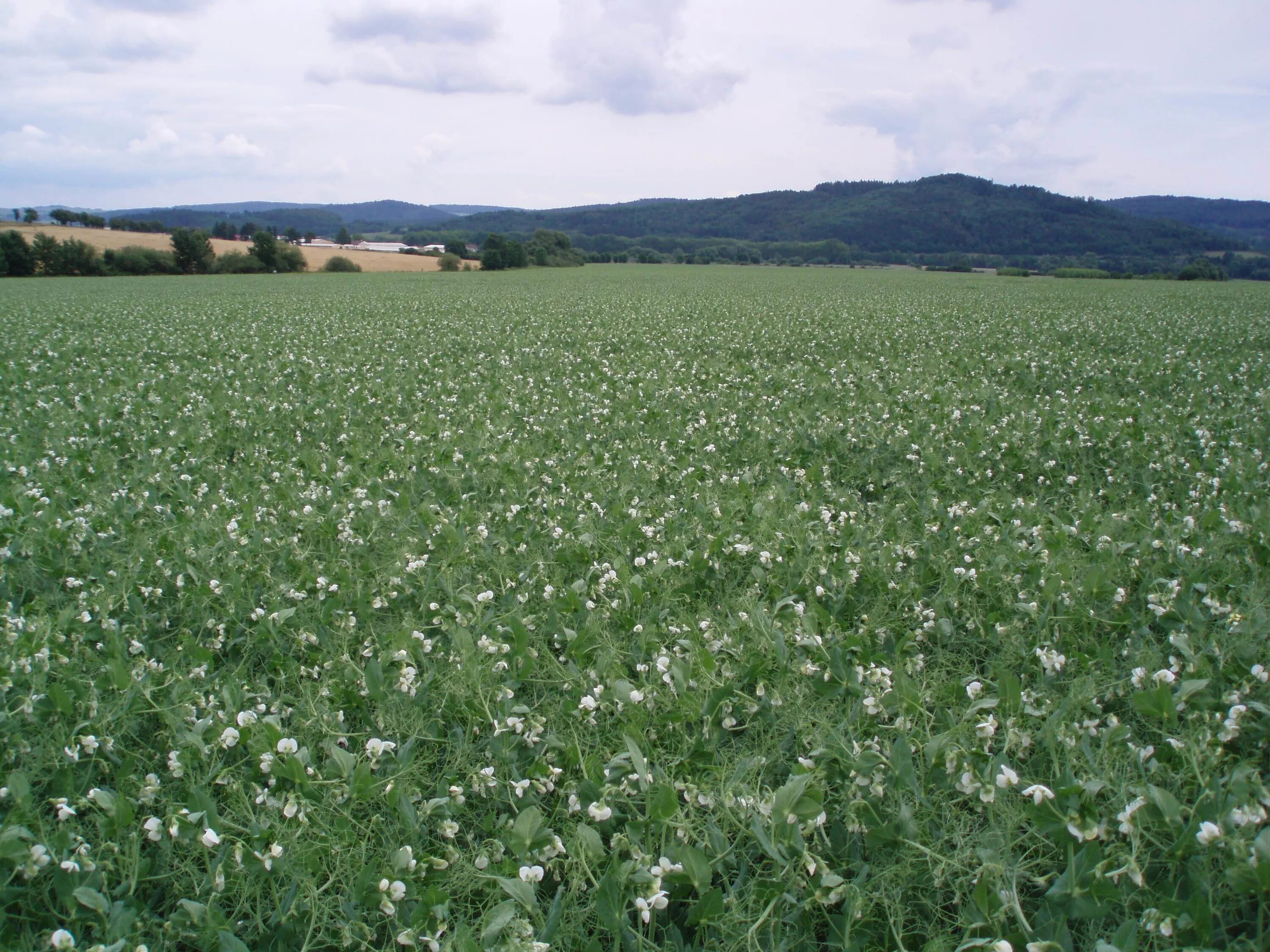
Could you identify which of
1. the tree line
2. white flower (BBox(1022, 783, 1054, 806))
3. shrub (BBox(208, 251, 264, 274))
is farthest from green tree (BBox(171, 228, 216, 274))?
white flower (BBox(1022, 783, 1054, 806))

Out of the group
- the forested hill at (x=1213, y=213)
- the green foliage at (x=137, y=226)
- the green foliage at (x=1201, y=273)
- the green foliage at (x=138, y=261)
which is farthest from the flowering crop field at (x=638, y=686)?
the forested hill at (x=1213, y=213)

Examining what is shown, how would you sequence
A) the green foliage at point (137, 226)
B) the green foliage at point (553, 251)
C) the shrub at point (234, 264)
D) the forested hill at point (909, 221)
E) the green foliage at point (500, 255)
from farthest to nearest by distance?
the forested hill at point (909, 221) < the green foliage at point (137, 226) < the green foliage at point (553, 251) < the green foliage at point (500, 255) < the shrub at point (234, 264)

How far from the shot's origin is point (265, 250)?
7319 centimetres

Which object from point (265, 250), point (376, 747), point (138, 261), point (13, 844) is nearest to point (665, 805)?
point (376, 747)

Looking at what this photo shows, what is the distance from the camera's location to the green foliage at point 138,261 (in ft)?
220

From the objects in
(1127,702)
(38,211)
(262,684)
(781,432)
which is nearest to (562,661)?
(262,684)

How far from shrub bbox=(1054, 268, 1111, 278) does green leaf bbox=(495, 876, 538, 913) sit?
283 feet

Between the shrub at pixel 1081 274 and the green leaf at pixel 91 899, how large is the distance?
8706 cm

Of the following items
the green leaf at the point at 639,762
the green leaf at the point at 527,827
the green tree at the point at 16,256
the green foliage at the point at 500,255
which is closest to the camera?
the green leaf at the point at 527,827

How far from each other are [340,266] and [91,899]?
81.3 metres

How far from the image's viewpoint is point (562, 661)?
12.9 feet

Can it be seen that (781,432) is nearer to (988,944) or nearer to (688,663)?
(688,663)

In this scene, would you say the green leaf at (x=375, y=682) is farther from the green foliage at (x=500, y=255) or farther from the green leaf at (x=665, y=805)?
the green foliage at (x=500, y=255)

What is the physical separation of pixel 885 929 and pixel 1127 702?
6.23 feet
